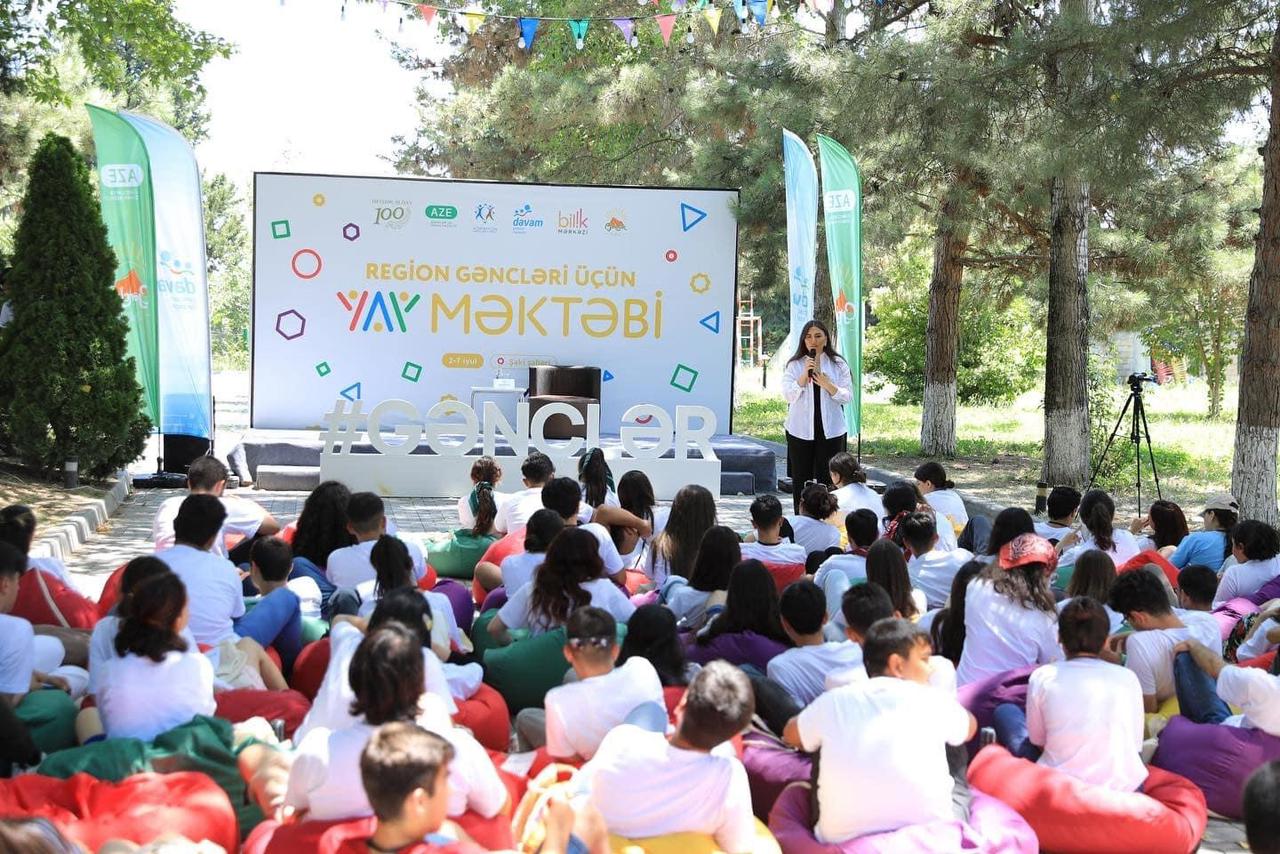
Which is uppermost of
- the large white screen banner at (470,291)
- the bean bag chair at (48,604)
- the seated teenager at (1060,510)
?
the large white screen banner at (470,291)

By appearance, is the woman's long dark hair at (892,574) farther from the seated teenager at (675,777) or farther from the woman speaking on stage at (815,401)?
the woman speaking on stage at (815,401)

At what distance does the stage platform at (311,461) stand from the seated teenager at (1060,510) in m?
5.52

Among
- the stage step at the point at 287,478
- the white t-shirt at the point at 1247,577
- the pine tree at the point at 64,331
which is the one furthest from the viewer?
the stage step at the point at 287,478

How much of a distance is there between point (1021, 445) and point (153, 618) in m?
15.0

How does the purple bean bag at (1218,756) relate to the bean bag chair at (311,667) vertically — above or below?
below

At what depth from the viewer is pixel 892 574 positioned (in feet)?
16.8

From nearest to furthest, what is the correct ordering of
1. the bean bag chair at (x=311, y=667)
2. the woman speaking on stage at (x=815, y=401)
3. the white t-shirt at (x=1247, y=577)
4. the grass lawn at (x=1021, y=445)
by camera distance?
the bean bag chair at (x=311, y=667) → the white t-shirt at (x=1247, y=577) → the woman speaking on stage at (x=815, y=401) → the grass lawn at (x=1021, y=445)

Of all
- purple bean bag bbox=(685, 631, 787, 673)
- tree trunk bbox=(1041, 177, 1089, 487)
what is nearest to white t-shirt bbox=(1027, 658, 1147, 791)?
purple bean bag bbox=(685, 631, 787, 673)

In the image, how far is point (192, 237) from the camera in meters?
11.3

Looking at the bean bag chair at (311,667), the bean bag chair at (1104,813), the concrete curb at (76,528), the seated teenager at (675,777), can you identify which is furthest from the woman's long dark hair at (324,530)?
the bean bag chair at (1104,813)

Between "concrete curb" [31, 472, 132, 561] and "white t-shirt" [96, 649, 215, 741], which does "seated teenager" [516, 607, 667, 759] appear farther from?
"concrete curb" [31, 472, 132, 561]

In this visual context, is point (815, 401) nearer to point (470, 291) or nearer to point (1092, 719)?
point (1092, 719)

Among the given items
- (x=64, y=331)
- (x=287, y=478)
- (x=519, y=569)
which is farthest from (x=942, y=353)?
(x=519, y=569)

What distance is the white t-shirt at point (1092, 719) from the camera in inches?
158
